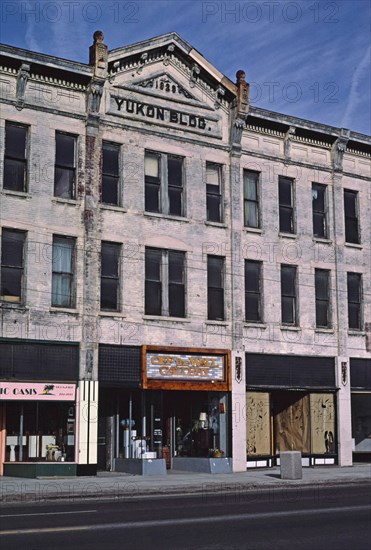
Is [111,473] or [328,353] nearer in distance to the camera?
[111,473]

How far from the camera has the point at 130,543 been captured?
1116 cm

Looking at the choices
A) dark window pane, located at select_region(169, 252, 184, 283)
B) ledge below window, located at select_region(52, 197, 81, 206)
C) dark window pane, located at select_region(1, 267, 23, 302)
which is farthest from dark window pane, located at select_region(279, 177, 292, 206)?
dark window pane, located at select_region(1, 267, 23, 302)

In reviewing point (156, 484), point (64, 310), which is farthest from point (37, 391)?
point (156, 484)

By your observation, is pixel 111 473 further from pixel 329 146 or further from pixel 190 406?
pixel 329 146

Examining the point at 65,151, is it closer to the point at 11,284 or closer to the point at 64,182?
the point at 64,182

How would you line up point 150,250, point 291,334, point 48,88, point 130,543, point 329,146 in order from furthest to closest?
point 329,146 → point 291,334 → point 150,250 → point 48,88 → point 130,543

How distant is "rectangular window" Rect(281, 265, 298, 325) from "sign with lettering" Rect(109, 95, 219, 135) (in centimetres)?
618

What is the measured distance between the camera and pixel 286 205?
33375 mm

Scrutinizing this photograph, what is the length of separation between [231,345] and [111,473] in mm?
6508

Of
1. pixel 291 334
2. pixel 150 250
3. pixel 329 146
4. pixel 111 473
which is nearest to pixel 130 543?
pixel 111 473

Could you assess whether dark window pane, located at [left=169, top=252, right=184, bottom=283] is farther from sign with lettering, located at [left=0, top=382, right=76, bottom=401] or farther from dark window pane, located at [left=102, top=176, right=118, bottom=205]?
sign with lettering, located at [left=0, top=382, right=76, bottom=401]

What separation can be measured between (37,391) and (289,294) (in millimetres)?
11527

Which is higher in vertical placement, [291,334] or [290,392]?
[291,334]

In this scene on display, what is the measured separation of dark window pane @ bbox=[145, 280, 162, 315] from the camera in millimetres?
29016
